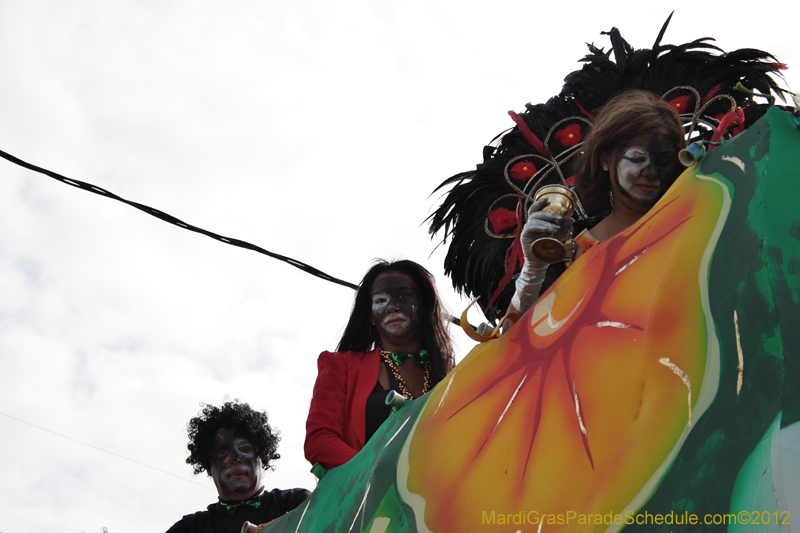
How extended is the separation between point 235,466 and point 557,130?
240 centimetres

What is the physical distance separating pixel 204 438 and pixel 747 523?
4.03 meters

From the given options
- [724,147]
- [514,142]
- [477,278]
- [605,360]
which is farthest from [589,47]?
[605,360]

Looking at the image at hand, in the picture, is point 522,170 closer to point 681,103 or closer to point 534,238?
point 681,103

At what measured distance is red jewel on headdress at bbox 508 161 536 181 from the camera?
3988 mm

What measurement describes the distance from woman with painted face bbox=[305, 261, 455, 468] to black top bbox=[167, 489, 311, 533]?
2.95 feet

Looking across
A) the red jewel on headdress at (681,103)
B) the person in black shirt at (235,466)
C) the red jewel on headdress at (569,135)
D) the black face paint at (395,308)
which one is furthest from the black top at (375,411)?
the red jewel on headdress at (681,103)

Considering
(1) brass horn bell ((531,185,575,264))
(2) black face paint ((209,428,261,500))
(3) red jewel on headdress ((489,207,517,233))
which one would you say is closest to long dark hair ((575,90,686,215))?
(1) brass horn bell ((531,185,575,264))

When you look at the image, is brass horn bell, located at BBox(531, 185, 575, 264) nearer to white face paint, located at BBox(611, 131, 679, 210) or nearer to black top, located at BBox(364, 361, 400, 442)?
white face paint, located at BBox(611, 131, 679, 210)

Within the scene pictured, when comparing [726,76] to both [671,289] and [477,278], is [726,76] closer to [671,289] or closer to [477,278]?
[477,278]

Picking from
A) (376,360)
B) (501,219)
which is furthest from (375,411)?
(501,219)

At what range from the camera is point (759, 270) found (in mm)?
1610

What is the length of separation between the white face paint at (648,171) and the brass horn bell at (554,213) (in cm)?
19

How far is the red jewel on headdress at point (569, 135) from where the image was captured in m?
3.96

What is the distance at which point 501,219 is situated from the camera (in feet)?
13.1
